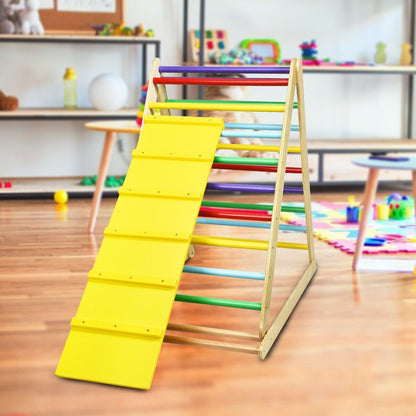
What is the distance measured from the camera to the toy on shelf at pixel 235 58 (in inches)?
179

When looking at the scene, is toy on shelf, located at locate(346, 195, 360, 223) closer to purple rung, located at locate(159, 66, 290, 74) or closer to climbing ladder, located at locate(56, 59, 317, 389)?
climbing ladder, located at locate(56, 59, 317, 389)

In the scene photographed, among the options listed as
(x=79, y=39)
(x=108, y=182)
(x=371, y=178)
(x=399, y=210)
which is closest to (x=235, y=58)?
(x=79, y=39)

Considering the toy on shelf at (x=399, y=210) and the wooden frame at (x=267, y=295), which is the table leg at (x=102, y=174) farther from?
the toy on shelf at (x=399, y=210)

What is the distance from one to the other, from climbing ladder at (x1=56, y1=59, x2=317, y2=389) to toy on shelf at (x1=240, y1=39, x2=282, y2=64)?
8.35 feet

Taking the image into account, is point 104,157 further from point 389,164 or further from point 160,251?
point 160,251

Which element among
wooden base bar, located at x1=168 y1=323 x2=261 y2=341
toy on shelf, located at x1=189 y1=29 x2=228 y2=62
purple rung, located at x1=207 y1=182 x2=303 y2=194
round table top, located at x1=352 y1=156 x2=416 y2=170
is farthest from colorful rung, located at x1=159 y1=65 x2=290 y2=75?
toy on shelf, located at x1=189 y1=29 x2=228 y2=62

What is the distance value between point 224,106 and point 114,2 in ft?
8.85

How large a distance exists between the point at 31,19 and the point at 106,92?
23.2 inches

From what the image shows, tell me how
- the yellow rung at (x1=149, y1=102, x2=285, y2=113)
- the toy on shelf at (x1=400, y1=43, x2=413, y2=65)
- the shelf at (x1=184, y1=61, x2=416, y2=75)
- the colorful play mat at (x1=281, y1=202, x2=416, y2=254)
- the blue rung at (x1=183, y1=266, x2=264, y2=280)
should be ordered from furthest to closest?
the toy on shelf at (x1=400, y1=43, x2=413, y2=65) < the shelf at (x1=184, y1=61, x2=416, y2=75) < the colorful play mat at (x1=281, y1=202, x2=416, y2=254) < the yellow rung at (x1=149, y1=102, x2=285, y2=113) < the blue rung at (x1=183, y1=266, x2=264, y2=280)

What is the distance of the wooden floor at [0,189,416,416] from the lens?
1.57 metres

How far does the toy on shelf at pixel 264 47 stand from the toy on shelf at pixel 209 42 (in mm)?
148

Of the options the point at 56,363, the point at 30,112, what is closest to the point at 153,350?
the point at 56,363

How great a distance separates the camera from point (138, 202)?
2.03 metres

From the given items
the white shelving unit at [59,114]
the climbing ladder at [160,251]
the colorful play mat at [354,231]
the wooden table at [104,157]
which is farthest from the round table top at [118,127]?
the climbing ladder at [160,251]
